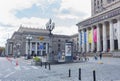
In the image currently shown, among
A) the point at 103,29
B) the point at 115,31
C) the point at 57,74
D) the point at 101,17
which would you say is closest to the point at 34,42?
the point at 103,29

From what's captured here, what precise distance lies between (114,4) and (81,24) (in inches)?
753

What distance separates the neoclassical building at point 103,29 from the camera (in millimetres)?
67275

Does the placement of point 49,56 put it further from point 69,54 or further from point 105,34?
point 105,34

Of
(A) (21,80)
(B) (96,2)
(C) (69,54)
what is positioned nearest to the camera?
(A) (21,80)

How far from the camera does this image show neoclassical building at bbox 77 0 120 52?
67275 mm

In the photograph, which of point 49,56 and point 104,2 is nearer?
point 49,56

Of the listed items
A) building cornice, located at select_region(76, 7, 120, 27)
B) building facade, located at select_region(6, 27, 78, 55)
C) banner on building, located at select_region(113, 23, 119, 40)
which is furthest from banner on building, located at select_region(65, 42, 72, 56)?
building facade, located at select_region(6, 27, 78, 55)

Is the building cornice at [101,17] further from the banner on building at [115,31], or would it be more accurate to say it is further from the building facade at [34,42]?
the building facade at [34,42]

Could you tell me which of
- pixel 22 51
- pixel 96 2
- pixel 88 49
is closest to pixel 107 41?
pixel 88 49

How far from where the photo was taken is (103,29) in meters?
74.9

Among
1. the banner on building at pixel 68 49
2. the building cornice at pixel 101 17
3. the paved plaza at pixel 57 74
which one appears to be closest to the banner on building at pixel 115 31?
the building cornice at pixel 101 17

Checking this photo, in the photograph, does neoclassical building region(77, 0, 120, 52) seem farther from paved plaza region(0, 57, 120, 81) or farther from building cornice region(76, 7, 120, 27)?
paved plaza region(0, 57, 120, 81)

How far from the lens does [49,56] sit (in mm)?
33719

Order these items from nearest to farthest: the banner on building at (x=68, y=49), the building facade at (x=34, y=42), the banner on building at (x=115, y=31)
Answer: the banner on building at (x=68, y=49) → the banner on building at (x=115, y=31) → the building facade at (x=34, y=42)
